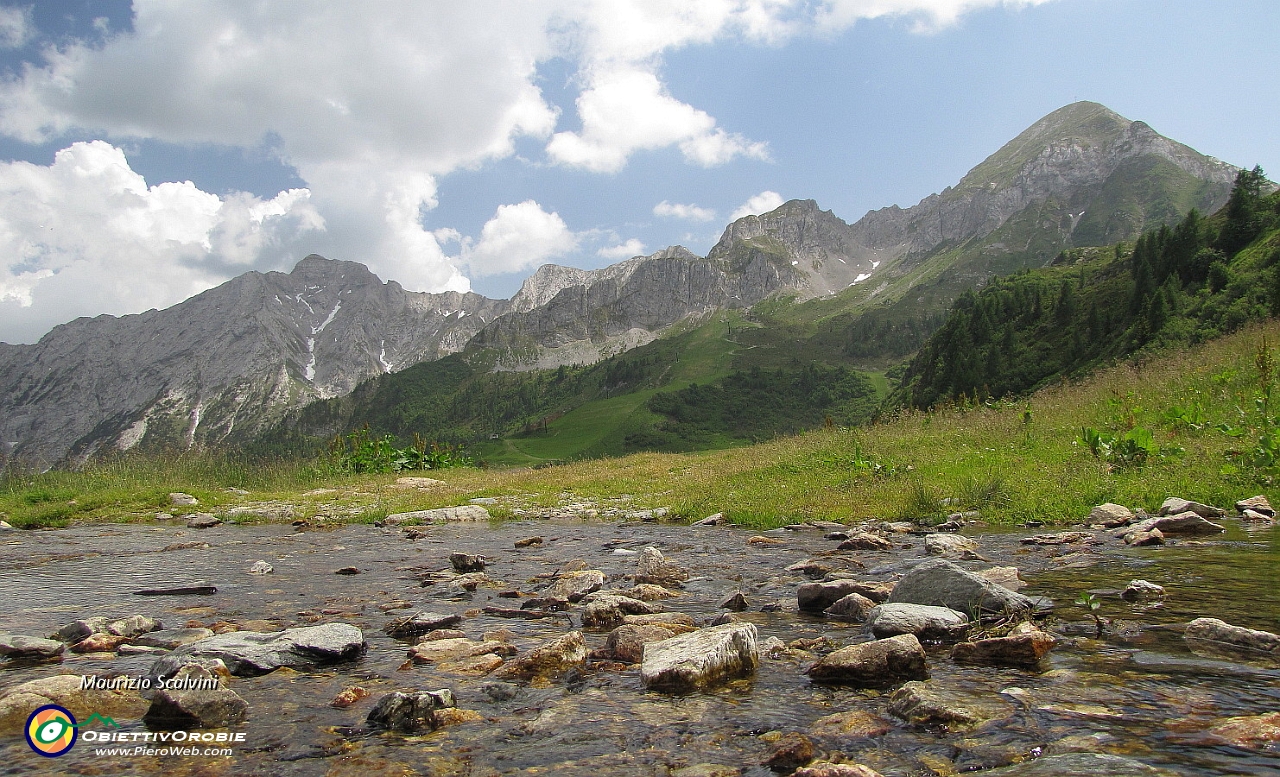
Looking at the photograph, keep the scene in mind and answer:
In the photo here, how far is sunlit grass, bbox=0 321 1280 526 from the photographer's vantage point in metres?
13.5

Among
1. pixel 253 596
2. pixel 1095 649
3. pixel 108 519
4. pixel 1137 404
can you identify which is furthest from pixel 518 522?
pixel 1137 404

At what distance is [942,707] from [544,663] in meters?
3.18

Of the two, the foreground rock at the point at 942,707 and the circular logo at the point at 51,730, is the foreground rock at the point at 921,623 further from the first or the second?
the circular logo at the point at 51,730

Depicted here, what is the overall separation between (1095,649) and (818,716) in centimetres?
257

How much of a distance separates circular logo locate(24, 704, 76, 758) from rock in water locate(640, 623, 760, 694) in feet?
12.8

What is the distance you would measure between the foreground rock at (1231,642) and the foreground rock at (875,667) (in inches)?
82.7

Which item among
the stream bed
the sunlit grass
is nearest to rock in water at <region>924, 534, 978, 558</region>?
the stream bed

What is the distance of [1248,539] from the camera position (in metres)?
8.79

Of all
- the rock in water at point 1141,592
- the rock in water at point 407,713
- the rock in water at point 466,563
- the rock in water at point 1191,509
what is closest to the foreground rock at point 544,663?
the rock in water at point 407,713

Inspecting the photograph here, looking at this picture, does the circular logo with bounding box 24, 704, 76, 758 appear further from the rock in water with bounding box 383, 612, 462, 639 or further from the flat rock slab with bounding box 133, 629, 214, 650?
the rock in water with bounding box 383, 612, 462, 639

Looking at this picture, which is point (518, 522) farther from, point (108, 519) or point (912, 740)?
point (912, 740)

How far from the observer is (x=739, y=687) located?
4.95 metres

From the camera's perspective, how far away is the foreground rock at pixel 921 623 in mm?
5867

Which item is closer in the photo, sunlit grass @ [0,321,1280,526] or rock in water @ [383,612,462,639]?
rock in water @ [383,612,462,639]
